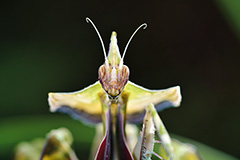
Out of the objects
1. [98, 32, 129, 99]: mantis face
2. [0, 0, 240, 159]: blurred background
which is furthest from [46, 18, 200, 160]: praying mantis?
[0, 0, 240, 159]: blurred background

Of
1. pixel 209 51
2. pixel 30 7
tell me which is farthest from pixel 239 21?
pixel 30 7

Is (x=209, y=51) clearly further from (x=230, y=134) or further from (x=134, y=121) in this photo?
(x=134, y=121)

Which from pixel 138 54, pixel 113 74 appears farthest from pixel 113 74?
pixel 138 54

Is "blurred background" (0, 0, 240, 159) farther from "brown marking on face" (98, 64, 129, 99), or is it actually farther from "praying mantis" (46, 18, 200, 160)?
"brown marking on face" (98, 64, 129, 99)

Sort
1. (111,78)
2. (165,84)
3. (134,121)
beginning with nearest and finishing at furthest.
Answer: (111,78) → (134,121) → (165,84)

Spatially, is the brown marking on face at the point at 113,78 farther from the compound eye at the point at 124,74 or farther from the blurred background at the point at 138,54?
the blurred background at the point at 138,54

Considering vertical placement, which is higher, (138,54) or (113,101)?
(138,54)

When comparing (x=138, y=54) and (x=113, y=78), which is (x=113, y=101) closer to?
(x=113, y=78)
